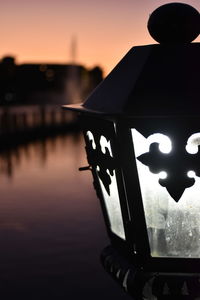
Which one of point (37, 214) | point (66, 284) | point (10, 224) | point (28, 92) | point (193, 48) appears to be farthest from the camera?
point (28, 92)

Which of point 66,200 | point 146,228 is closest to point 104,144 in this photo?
point 146,228

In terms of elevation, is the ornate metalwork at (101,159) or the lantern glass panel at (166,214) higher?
the ornate metalwork at (101,159)

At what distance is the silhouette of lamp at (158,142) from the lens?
1.88 m

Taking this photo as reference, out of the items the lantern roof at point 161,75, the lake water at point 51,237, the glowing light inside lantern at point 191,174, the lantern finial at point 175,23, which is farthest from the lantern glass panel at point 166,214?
the lake water at point 51,237

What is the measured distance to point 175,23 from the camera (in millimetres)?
2055

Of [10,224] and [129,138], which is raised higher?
[129,138]

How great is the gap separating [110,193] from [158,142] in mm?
338

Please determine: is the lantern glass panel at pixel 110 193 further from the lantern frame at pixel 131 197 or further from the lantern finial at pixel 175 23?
the lantern finial at pixel 175 23

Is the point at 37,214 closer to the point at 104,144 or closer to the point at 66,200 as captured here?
the point at 66,200

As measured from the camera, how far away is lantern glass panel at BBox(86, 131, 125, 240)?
6.88 feet

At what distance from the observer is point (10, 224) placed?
868cm

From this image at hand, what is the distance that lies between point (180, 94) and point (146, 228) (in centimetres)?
42

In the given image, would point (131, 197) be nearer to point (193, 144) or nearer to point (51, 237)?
point (193, 144)

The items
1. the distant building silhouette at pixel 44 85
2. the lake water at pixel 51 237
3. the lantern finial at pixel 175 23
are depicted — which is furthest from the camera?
the distant building silhouette at pixel 44 85
